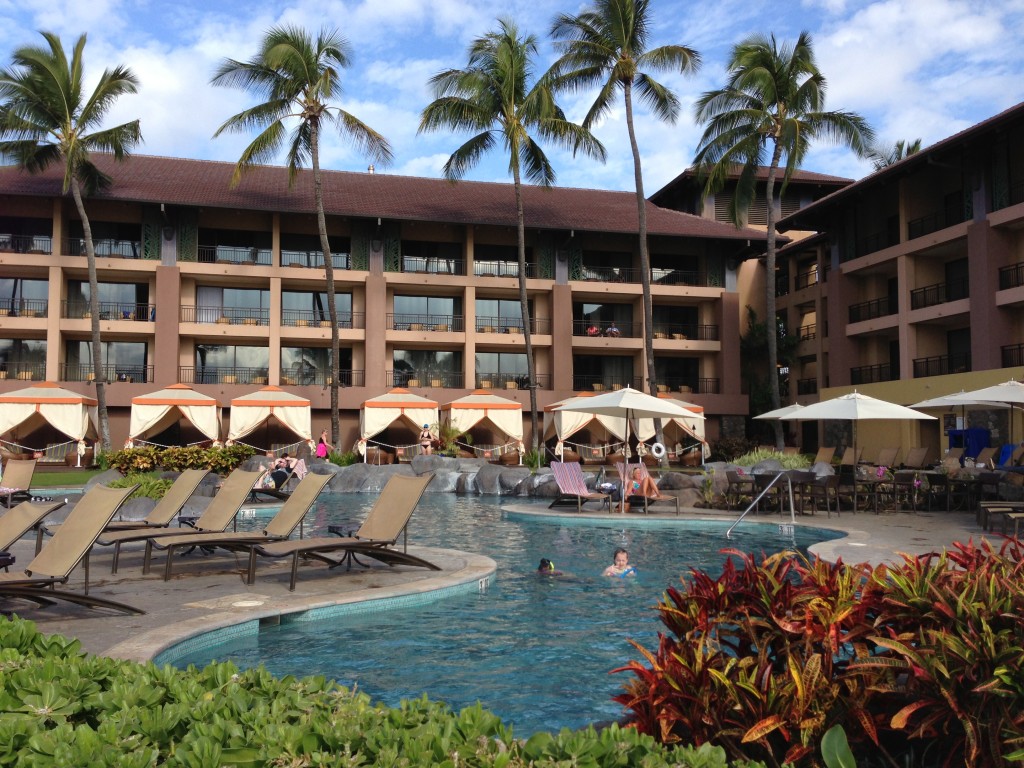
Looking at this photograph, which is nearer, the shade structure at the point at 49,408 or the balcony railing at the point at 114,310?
the shade structure at the point at 49,408

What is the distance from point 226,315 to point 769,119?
2180cm

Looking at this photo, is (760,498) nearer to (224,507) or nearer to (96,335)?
(224,507)

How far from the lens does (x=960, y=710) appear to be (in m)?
2.79

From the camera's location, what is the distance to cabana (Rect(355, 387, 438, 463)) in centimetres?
2981

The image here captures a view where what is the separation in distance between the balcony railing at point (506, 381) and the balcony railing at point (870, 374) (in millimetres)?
12397

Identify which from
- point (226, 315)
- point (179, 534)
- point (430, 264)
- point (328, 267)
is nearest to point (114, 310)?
point (226, 315)

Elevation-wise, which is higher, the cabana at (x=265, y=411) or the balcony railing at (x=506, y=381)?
the balcony railing at (x=506, y=381)

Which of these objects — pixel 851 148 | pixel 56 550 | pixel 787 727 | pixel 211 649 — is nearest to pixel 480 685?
pixel 211 649

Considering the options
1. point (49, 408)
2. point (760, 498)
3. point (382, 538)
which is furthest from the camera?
point (49, 408)

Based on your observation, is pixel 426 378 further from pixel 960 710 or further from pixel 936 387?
pixel 960 710

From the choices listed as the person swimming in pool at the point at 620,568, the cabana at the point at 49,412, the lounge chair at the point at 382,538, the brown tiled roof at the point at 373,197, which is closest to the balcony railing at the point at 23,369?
the cabana at the point at 49,412

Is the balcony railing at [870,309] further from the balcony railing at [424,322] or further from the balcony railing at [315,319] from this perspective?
the balcony railing at [315,319]

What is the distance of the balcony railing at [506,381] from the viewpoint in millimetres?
34844

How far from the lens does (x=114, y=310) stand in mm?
32750
